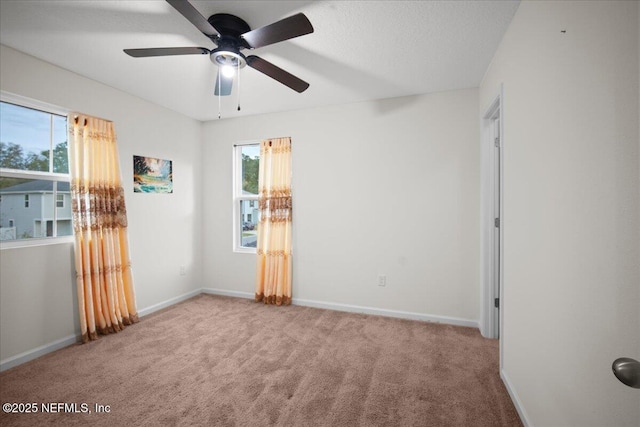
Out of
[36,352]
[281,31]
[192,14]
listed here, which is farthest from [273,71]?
[36,352]

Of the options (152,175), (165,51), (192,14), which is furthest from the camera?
(152,175)

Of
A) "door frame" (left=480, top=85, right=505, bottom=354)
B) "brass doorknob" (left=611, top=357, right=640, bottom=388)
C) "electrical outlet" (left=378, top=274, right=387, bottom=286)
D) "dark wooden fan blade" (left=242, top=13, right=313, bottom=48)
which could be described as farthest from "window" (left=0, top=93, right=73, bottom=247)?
"door frame" (left=480, top=85, right=505, bottom=354)

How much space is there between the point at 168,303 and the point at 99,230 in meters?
1.35

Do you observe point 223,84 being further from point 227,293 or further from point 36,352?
point 227,293

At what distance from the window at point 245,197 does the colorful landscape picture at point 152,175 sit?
0.87 meters

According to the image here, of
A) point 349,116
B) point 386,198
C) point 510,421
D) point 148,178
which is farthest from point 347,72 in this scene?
point 510,421

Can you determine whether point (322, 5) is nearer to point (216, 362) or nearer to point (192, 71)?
point (192, 71)

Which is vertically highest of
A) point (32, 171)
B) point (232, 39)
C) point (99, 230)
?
point (232, 39)

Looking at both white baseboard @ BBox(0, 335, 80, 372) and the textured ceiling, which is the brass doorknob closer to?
the textured ceiling

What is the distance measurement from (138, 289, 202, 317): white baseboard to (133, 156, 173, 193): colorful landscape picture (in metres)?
1.45

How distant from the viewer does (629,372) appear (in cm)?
57

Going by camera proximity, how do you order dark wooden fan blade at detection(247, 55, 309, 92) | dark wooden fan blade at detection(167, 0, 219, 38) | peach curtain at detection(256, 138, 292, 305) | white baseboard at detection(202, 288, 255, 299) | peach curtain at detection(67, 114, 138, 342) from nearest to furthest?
dark wooden fan blade at detection(167, 0, 219, 38) < dark wooden fan blade at detection(247, 55, 309, 92) < peach curtain at detection(67, 114, 138, 342) < peach curtain at detection(256, 138, 292, 305) < white baseboard at detection(202, 288, 255, 299)

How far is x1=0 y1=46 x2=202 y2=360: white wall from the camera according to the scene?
2.35 m

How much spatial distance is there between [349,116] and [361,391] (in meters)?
2.91
